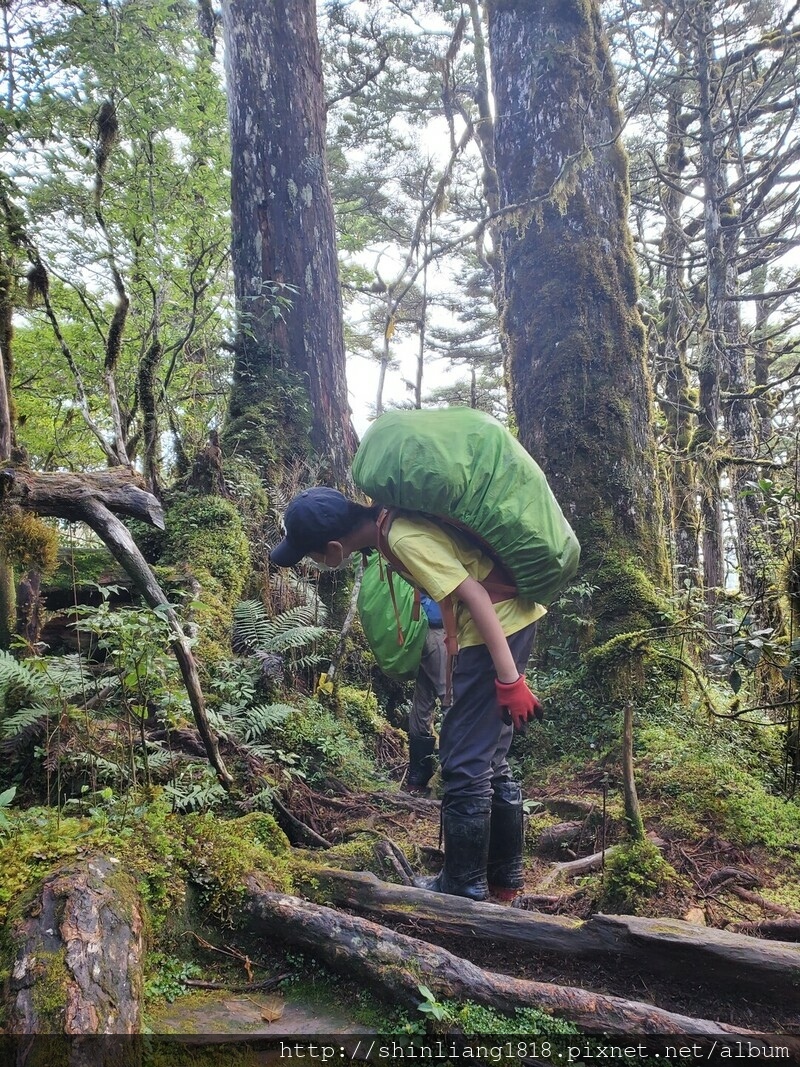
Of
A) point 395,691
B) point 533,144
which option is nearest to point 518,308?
point 533,144

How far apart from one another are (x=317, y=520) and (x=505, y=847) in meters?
1.95

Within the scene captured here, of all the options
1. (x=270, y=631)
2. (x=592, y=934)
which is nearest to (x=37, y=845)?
(x=592, y=934)

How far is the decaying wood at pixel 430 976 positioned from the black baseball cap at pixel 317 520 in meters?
1.60

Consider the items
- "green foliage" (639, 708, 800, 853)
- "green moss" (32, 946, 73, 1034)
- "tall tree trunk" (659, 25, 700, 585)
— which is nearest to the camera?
"green moss" (32, 946, 73, 1034)

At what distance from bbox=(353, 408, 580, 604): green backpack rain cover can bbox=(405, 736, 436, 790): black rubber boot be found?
275 cm

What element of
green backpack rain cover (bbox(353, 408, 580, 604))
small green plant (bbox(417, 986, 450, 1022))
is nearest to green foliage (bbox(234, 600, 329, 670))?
green backpack rain cover (bbox(353, 408, 580, 604))

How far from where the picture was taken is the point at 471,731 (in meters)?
3.14

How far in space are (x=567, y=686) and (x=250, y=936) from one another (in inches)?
134

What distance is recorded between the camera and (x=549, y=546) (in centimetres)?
299

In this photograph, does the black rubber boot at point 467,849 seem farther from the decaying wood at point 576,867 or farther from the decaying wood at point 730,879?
the decaying wood at point 730,879

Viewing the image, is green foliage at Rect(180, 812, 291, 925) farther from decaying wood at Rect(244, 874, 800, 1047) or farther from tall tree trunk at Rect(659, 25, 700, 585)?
tall tree trunk at Rect(659, 25, 700, 585)

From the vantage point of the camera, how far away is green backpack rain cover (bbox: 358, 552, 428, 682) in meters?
4.09

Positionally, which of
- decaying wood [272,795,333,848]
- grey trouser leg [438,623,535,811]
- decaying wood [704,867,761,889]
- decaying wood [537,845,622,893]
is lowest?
decaying wood [537,845,622,893]

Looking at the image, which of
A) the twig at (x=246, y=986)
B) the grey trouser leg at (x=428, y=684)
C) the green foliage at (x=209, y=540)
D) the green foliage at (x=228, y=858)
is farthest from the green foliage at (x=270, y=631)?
the twig at (x=246, y=986)
